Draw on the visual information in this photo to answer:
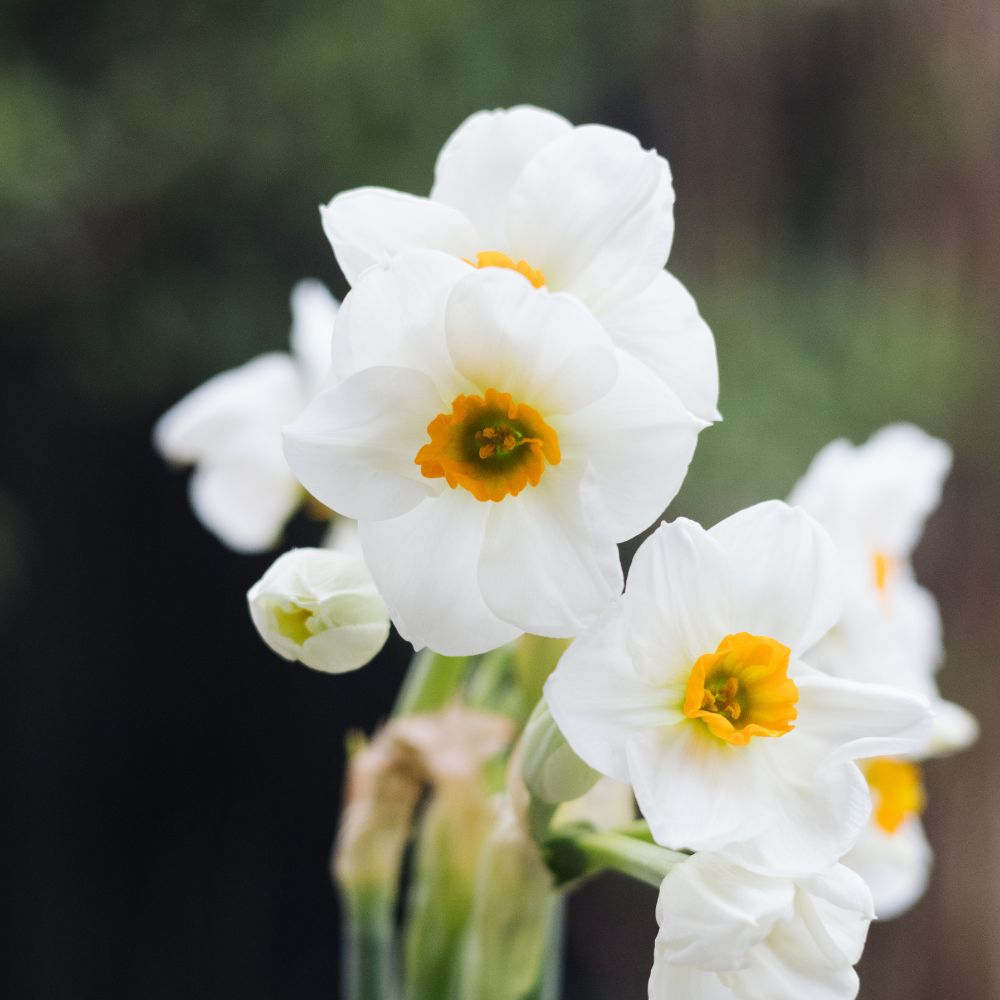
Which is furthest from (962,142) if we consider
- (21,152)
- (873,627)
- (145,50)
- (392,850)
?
(392,850)

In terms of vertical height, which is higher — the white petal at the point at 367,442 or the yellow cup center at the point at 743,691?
the white petal at the point at 367,442

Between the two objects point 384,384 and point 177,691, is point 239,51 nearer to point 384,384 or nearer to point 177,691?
point 177,691

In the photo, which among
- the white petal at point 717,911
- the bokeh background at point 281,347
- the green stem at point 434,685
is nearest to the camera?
the white petal at point 717,911

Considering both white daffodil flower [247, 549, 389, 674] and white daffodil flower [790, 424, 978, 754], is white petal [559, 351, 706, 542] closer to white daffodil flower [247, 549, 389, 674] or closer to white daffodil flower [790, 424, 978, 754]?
white daffodil flower [247, 549, 389, 674]

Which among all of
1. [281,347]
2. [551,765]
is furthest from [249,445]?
[281,347]

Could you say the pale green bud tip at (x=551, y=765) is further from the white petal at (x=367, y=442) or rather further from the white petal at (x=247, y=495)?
the white petal at (x=247, y=495)

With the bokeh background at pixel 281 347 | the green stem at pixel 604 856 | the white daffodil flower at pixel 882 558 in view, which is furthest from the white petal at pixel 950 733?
the bokeh background at pixel 281 347
